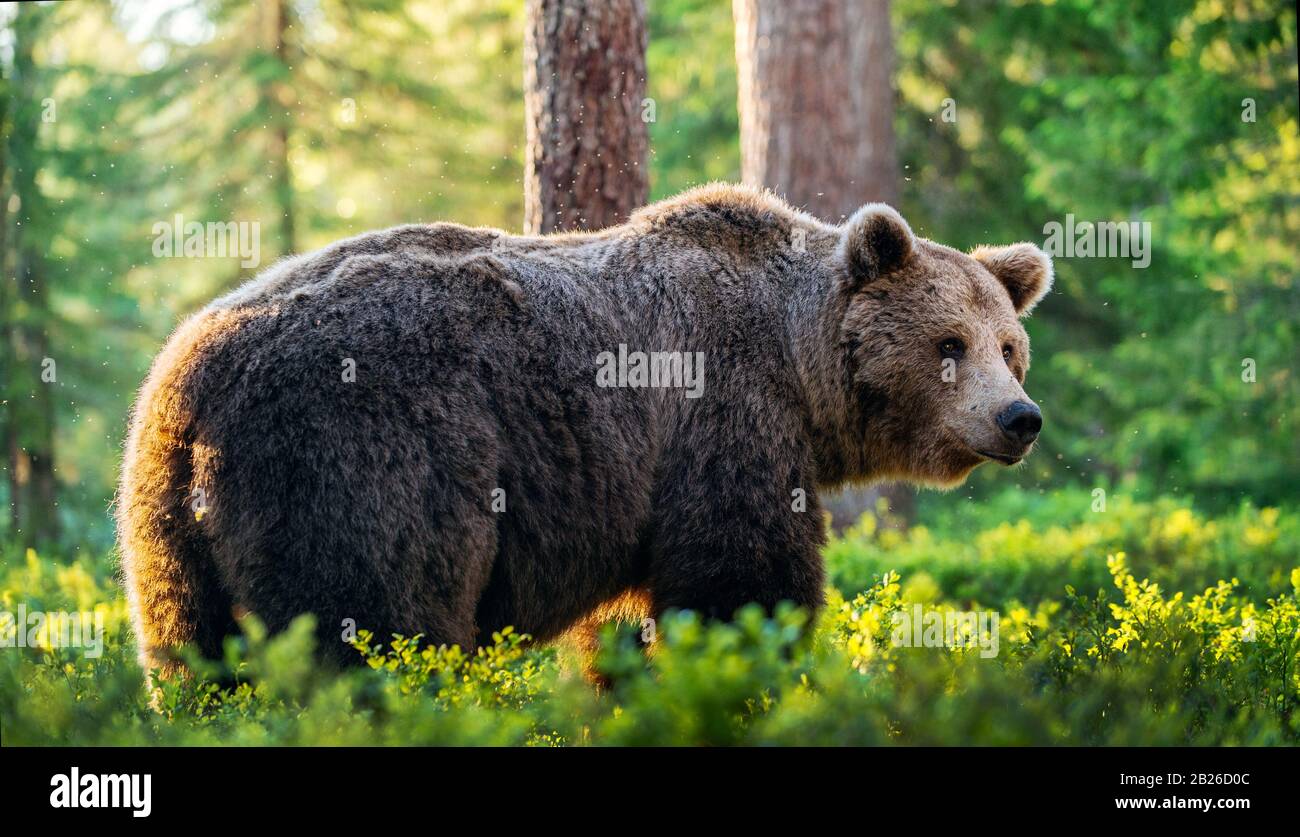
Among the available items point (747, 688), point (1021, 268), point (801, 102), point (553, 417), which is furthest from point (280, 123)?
point (747, 688)

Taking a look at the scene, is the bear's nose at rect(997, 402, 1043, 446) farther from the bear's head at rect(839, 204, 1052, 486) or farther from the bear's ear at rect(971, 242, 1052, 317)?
the bear's ear at rect(971, 242, 1052, 317)

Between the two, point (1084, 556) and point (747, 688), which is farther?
point (1084, 556)

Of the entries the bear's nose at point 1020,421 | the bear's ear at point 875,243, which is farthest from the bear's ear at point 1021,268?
the bear's nose at point 1020,421

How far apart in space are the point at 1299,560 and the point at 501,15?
14.9m

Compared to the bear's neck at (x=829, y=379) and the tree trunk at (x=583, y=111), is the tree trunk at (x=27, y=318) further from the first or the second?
the bear's neck at (x=829, y=379)

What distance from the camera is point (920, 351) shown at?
5.61 m

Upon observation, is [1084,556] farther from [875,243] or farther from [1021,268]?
[875,243]

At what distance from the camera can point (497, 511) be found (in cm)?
478

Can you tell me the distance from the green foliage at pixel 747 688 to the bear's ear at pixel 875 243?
1.46 meters

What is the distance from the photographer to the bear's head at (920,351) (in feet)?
18.1

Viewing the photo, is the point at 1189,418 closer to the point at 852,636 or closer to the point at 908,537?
the point at 908,537

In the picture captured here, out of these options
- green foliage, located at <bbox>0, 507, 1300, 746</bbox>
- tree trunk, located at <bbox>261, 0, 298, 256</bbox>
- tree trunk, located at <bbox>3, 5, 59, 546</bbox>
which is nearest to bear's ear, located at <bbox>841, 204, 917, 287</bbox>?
green foliage, located at <bbox>0, 507, 1300, 746</bbox>

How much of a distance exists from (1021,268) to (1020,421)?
127 centimetres
